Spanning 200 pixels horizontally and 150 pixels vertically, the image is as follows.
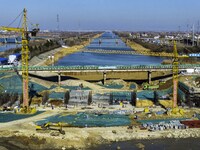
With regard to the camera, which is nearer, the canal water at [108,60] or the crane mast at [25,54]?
the crane mast at [25,54]

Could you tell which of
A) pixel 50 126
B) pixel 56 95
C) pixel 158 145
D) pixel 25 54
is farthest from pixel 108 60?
pixel 158 145

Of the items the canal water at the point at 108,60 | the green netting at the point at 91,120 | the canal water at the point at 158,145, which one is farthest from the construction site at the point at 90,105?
the canal water at the point at 108,60

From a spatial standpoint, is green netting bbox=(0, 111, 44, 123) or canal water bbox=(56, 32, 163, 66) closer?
green netting bbox=(0, 111, 44, 123)

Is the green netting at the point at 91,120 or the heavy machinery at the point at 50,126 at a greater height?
the heavy machinery at the point at 50,126

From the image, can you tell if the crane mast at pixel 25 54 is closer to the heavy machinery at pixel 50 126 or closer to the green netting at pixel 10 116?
the green netting at pixel 10 116

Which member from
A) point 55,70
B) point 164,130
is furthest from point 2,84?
point 164,130

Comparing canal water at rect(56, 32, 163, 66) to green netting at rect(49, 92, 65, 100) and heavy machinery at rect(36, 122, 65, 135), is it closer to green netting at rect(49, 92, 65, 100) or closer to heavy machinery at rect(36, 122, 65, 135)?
green netting at rect(49, 92, 65, 100)

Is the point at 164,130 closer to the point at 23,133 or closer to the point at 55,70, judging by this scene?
the point at 23,133

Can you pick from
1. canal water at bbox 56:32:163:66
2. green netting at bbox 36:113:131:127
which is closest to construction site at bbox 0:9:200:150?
green netting at bbox 36:113:131:127
